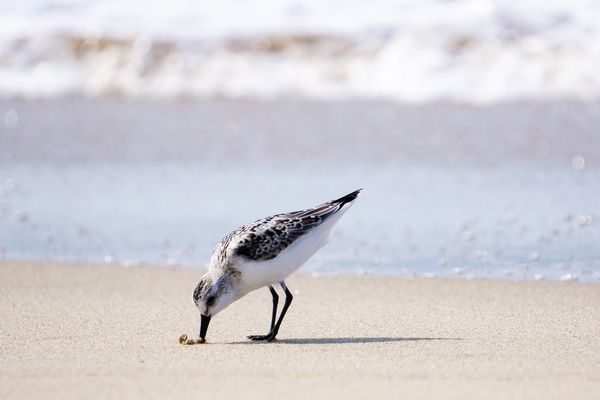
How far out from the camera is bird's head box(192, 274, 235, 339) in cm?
553

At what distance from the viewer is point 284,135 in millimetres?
15023

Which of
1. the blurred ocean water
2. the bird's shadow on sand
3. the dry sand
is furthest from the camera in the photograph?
the blurred ocean water

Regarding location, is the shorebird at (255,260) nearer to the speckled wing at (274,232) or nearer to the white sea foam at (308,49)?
the speckled wing at (274,232)

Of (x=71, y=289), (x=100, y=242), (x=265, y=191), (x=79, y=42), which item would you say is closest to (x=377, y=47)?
(x=79, y=42)

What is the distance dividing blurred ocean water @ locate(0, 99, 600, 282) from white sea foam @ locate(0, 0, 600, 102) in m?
1.66

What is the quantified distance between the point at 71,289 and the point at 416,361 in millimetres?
2838

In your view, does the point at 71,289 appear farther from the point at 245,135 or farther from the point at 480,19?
the point at 480,19

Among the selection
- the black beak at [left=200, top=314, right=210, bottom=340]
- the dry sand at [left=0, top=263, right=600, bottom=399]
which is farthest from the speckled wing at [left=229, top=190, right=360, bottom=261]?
the dry sand at [left=0, top=263, right=600, bottom=399]

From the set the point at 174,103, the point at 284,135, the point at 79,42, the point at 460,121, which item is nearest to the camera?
the point at 284,135

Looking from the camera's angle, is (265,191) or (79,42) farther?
(79,42)

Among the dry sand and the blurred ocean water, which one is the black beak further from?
the blurred ocean water

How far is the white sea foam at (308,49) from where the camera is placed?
1964 centimetres

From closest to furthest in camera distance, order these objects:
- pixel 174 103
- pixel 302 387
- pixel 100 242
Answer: pixel 302 387, pixel 100 242, pixel 174 103

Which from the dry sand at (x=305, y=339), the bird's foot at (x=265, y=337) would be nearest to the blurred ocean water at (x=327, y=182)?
the dry sand at (x=305, y=339)
